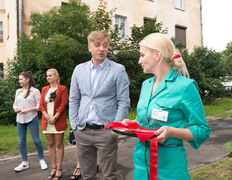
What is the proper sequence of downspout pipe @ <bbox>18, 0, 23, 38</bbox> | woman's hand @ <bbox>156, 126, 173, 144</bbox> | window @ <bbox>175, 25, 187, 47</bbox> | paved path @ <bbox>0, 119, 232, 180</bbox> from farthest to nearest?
1. window @ <bbox>175, 25, 187, 47</bbox>
2. downspout pipe @ <bbox>18, 0, 23, 38</bbox>
3. paved path @ <bbox>0, 119, 232, 180</bbox>
4. woman's hand @ <bbox>156, 126, 173, 144</bbox>

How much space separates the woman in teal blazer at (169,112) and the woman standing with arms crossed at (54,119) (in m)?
2.74

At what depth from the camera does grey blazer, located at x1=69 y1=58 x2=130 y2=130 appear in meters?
2.95

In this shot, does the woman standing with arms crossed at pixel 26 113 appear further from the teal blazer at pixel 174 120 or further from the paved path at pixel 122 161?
the teal blazer at pixel 174 120

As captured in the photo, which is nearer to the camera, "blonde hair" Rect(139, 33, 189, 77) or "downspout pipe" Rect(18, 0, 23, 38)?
"blonde hair" Rect(139, 33, 189, 77)

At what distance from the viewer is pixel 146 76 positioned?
46.6 feet

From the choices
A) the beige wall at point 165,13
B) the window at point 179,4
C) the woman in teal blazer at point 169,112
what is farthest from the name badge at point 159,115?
the window at point 179,4

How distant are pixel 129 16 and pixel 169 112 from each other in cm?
1764

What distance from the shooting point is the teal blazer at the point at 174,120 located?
177cm

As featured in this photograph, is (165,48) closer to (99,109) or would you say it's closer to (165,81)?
(165,81)

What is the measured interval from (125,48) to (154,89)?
11.7m

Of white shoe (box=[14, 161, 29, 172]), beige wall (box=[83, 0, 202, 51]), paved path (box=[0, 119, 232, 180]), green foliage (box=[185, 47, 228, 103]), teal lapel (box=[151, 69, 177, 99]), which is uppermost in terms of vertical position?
beige wall (box=[83, 0, 202, 51])

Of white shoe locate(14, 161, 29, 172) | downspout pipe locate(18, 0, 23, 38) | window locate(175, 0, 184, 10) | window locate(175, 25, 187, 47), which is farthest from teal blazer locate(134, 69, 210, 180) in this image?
window locate(175, 0, 184, 10)

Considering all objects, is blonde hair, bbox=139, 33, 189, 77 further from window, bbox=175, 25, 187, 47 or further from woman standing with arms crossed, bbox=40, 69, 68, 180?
window, bbox=175, 25, 187, 47

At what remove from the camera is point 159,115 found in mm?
1822
